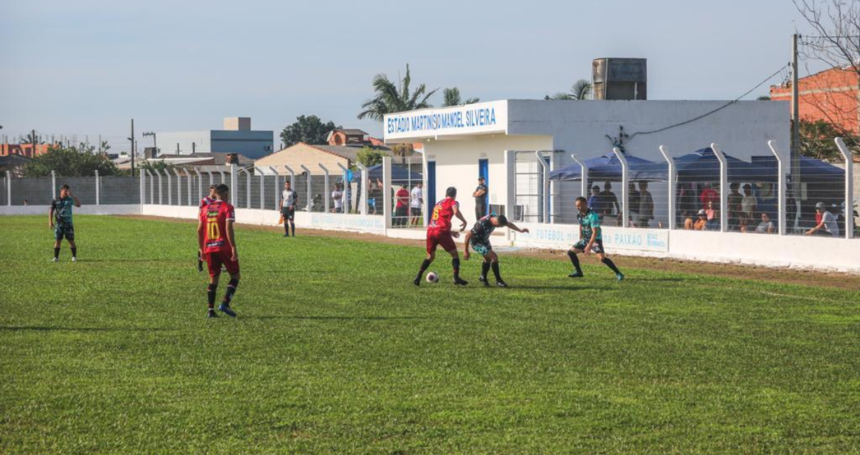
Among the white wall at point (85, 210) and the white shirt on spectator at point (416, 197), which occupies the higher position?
the white shirt on spectator at point (416, 197)

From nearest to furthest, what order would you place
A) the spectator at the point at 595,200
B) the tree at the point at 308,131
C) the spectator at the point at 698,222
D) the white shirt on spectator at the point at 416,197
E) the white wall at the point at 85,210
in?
the spectator at the point at 698,222 → the spectator at the point at 595,200 → the white shirt on spectator at the point at 416,197 → the white wall at the point at 85,210 → the tree at the point at 308,131

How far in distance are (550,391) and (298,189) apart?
1523 inches

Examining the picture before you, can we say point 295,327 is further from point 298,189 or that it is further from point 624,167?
point 298,189

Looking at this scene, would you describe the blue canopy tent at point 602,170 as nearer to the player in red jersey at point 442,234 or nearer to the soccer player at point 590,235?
the soccer player at point 590,235

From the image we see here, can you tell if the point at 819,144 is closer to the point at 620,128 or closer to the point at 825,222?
the point at 620,128

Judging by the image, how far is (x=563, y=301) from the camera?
51.9ft

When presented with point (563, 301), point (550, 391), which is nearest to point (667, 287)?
point (563, 301)

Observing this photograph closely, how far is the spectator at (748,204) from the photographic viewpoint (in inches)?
880

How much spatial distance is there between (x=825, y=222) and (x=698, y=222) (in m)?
3.66

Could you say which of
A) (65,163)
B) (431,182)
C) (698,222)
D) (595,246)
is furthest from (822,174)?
(65,163)

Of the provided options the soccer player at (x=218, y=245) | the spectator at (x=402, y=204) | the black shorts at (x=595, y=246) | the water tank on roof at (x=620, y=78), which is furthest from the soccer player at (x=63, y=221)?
the water tank on roof at (x=620, y=78)

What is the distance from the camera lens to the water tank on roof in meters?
38.0

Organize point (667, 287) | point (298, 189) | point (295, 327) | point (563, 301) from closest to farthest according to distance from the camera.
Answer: point (295, 327) < point (563, 301) < point (667, 287) < point (298, 189)

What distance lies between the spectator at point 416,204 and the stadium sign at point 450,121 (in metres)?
1.91
